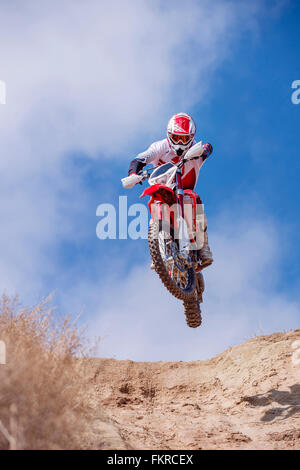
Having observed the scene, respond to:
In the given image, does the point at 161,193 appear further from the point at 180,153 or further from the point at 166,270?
the point at 166,270

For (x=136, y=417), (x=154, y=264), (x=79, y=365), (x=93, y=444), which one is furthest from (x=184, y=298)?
(x=93, y=444)

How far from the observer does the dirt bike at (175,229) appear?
26.3 feet

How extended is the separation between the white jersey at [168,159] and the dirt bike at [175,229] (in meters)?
0.22

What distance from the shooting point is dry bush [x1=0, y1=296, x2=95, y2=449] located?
469 cm

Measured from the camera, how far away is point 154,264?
7832 mm

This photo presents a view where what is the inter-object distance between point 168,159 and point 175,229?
154cm

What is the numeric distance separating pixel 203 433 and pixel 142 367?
554 centimetres

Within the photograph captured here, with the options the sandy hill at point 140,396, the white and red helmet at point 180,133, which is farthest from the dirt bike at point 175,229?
the sandy hill at point 140,396

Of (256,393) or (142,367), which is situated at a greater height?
(142,367)

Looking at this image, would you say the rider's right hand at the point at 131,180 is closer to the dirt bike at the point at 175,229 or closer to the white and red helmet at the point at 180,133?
the dirt bike at the point at 175,229

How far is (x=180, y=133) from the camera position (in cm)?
870

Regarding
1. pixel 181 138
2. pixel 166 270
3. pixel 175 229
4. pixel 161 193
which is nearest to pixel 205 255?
pixel 175 229

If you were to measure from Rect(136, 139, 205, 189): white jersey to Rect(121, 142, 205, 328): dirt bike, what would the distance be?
217mm
